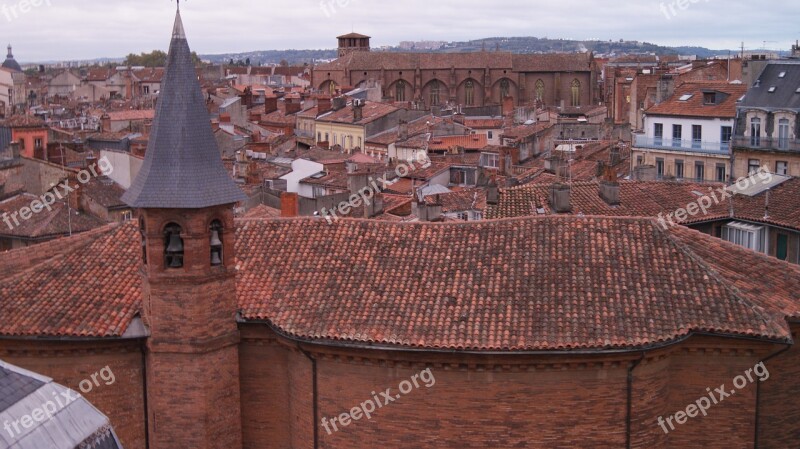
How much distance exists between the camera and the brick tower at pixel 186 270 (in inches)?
924

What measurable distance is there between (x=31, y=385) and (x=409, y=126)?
65.9 meters

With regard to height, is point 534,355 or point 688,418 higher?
point 534,355

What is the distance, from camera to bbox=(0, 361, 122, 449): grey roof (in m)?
15.9

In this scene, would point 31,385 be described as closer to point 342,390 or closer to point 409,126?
point 342,390

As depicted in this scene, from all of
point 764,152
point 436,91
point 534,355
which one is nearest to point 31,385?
point 534,355

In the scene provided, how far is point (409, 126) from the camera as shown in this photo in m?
82.1

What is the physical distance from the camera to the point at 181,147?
23922mm

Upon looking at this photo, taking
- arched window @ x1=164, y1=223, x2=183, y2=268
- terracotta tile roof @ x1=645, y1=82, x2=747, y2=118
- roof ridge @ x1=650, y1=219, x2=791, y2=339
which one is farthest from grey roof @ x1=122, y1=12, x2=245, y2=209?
terracotta tile roof @ x1=645, y1=82, x2=747, y2=118

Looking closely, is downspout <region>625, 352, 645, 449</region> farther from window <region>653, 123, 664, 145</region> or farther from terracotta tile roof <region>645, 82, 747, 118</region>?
window <region>653, 123, 664, 145</region>

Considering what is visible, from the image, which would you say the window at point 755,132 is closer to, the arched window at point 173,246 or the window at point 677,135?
the window at point 677,135

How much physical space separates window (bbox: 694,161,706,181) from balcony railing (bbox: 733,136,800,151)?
287 centimetres

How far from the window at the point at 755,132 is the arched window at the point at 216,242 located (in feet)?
118

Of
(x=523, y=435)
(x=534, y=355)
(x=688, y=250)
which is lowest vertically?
(x=523, y=435)

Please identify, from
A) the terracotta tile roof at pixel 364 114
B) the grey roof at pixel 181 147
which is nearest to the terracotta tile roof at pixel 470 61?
the terracotta tile roof at pixel 364 114
